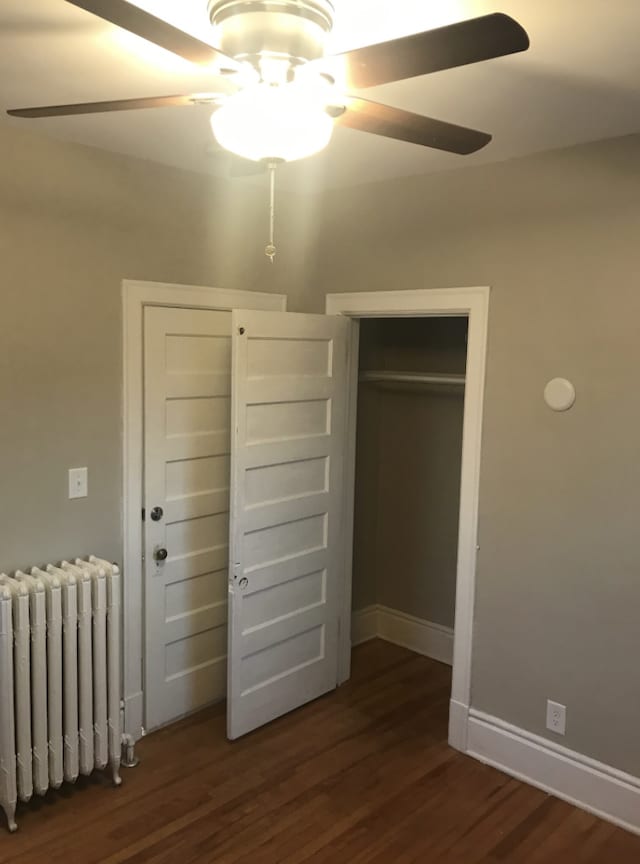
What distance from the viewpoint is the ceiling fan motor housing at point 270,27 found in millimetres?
1458

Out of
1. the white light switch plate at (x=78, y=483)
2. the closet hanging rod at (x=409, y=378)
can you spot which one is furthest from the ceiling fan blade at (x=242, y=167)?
the closet hanging rod at (x=409, y=378)

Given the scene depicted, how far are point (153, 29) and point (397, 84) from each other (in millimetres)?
1053

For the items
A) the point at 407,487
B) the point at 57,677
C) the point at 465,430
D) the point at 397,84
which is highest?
the point at 397,84

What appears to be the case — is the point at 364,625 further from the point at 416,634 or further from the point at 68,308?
the point at 68,308

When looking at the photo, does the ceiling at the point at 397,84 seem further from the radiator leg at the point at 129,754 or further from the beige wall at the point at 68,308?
the radiator leg at the point at 129,754

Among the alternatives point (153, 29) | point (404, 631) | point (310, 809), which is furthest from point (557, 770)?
point (153, 29)

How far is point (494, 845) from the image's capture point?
2.70m

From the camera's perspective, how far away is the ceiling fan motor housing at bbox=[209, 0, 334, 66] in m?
1.46

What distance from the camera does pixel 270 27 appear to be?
147 centimetres

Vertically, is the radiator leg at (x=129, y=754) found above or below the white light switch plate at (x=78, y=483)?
below

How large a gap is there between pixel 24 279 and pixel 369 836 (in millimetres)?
2444

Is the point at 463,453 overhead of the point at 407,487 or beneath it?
overhead

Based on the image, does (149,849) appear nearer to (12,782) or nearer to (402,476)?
(12,782)

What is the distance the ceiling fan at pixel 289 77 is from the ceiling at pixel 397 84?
0.74ft
